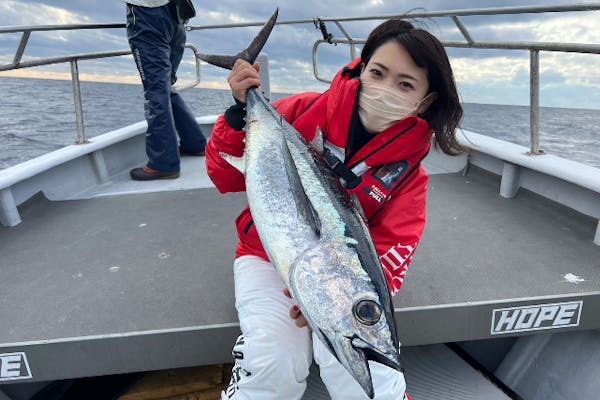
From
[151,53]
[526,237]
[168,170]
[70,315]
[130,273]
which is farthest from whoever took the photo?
[168,170]

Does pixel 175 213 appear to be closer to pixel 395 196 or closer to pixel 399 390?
pixel 395 196

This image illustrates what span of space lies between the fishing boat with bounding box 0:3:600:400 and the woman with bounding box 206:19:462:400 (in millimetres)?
237

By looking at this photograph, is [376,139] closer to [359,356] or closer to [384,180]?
[384,180]

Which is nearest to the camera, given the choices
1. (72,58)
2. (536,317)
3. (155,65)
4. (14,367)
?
(14,367)

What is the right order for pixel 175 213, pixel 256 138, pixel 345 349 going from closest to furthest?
pixel 345 349
pixel 256 138
pixel 175 213

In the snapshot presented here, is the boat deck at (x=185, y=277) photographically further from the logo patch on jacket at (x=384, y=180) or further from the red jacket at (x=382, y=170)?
the logo patch on jacket at (x=384, y=180)

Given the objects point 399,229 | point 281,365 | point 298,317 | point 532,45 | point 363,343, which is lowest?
point 281,365

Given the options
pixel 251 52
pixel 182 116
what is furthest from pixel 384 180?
pixel 182 116

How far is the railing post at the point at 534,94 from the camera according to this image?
9.07 ft

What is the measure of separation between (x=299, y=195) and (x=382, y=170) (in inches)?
22.1

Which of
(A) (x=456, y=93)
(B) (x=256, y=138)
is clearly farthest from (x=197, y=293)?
(A) (x=456, y=93)

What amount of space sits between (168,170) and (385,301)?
322 centimetres

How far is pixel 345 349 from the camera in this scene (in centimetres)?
99

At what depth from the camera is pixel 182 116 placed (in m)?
4.41
